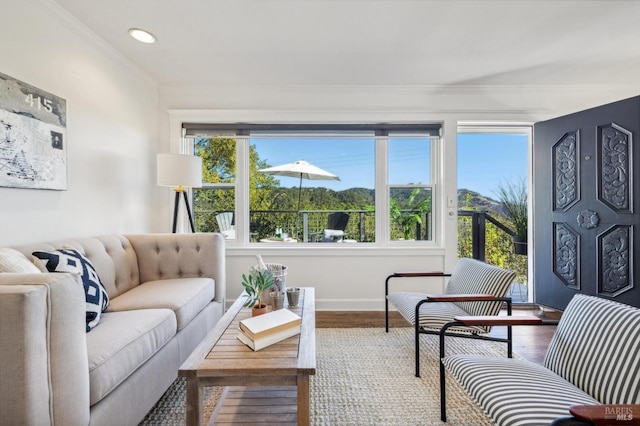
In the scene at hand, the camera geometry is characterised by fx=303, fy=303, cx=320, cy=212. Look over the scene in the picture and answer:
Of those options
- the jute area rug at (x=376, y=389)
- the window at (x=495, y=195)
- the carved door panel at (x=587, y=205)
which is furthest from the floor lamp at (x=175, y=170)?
the carved door panel at (x=587, y=205)

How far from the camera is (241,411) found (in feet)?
4.94

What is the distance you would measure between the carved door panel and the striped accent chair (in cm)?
184

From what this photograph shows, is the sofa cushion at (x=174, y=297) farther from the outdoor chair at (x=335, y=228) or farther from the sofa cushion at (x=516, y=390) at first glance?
the sofa cushion at (x=516, y=390)

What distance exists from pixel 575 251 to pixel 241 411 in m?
3.22

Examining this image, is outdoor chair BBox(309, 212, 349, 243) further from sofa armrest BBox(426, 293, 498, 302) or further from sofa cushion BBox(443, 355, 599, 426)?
sofa cushion BBox(443, 355, 599, 426)

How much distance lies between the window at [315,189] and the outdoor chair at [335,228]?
0.01 metres

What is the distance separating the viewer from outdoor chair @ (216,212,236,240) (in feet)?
11.2

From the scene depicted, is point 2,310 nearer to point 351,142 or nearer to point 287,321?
point 287,321

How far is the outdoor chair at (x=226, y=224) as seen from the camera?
11.2ft

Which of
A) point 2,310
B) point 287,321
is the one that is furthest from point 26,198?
point 287,321

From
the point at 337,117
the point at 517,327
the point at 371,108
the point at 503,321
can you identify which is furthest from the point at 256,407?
the point at 371,108

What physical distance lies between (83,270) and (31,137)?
903mm

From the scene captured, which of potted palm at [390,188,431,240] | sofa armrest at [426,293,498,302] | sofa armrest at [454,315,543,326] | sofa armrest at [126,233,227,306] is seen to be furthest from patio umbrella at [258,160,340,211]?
sofa armrest at [454,315,543,326]

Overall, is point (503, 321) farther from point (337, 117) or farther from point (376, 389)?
point (337, 117)
